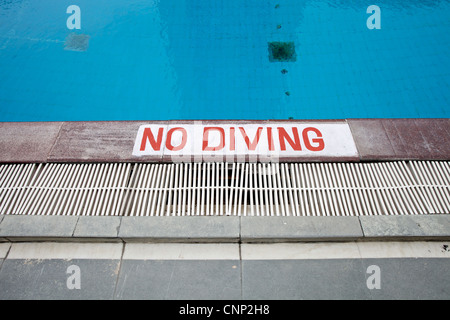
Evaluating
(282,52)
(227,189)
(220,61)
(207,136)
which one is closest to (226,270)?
(227,189)

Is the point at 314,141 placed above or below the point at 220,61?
below

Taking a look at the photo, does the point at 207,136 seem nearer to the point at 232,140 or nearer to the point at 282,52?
the point at 232,140

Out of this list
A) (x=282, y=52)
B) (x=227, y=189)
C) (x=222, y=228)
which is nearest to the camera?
(x=222, y=228)

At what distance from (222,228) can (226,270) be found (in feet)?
1.88

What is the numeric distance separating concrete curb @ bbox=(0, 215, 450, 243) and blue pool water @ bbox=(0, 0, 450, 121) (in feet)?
12.4

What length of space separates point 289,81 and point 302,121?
121 inches

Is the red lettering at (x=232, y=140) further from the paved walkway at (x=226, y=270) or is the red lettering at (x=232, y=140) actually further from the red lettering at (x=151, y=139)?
the paved walkway at (x=226, y=270)

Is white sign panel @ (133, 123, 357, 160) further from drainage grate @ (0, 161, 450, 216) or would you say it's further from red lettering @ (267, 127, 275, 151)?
drainage grate @ (0, 161, 450, 216)

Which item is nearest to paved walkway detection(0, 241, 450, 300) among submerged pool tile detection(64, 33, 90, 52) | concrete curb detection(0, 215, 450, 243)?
concrete curb detection(0, 215, 450, 243)

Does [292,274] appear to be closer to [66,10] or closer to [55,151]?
[55,151]

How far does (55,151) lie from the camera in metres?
4.90

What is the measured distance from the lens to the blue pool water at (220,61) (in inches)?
289

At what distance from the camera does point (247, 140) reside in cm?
493

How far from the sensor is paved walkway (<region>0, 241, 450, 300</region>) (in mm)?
3635
